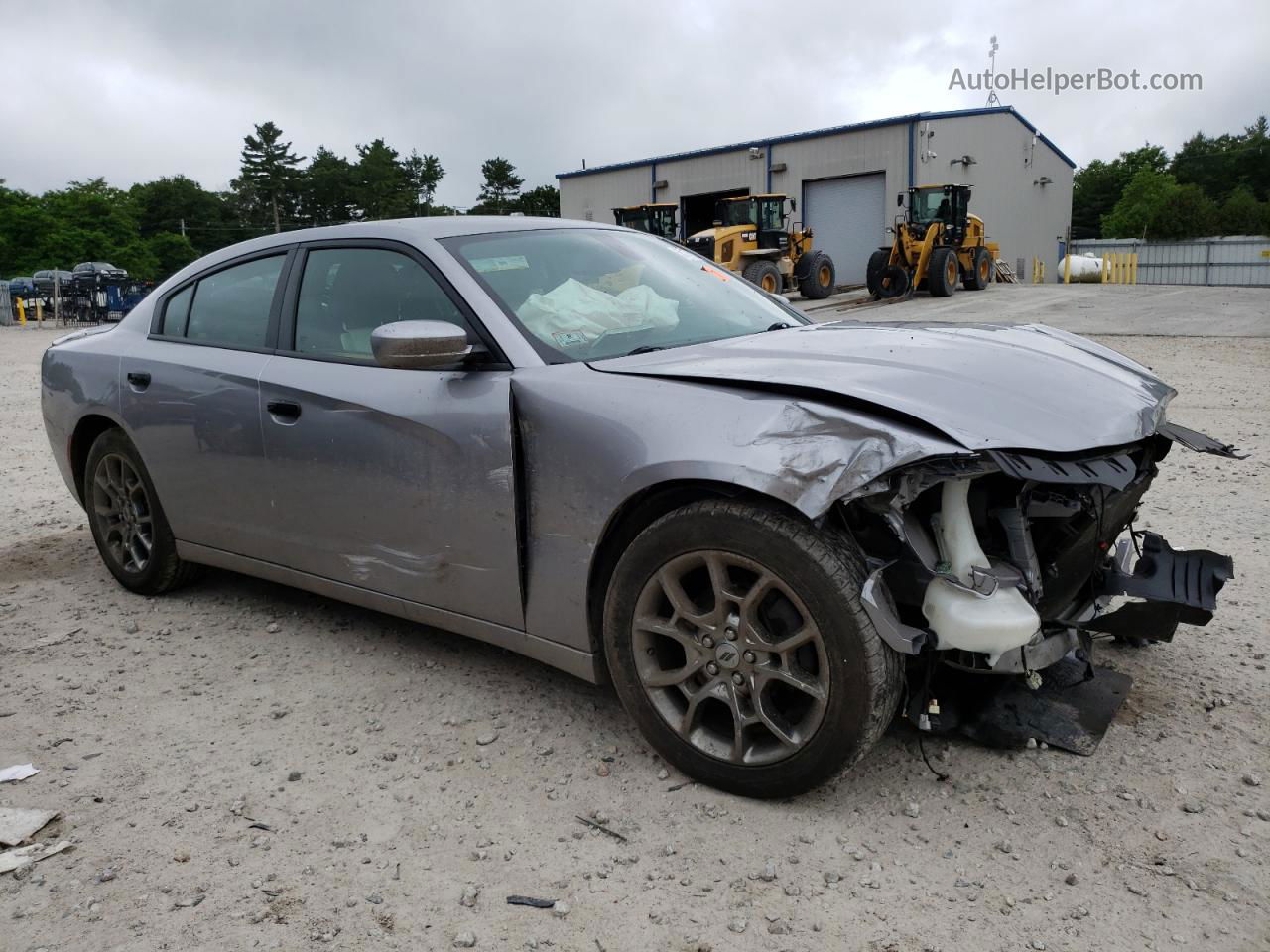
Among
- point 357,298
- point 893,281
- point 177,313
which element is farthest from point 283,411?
point 893,281

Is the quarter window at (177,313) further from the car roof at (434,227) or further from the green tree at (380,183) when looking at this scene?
the green tree at (380,183)

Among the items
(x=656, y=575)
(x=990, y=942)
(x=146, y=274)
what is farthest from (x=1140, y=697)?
(x=146, y=274)

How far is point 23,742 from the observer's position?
3240 mm

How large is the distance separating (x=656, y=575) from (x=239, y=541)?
204 centimetres

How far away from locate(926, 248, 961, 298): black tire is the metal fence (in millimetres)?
28630

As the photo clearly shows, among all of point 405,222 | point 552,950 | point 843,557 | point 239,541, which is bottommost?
point 552,950

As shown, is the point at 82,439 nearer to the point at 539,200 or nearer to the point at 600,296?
the point at 600,296

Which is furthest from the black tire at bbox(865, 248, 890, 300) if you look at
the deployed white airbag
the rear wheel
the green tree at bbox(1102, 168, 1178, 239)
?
the green tree at bbox(1102, 168, 1178, 239)

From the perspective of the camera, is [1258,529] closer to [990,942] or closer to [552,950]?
[990,942]

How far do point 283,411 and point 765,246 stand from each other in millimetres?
22878

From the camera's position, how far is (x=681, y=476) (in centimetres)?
258

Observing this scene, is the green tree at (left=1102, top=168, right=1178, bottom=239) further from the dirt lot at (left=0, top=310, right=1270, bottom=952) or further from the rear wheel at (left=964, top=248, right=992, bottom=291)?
the dirt lot at (left=0, top=310, right=1270, bottom=952)

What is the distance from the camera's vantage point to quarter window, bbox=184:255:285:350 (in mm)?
3893

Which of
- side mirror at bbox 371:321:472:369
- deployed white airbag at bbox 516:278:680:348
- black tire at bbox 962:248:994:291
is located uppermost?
black tire at bbox 962:248:994:291
